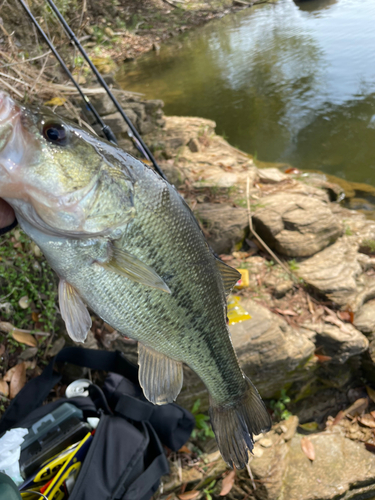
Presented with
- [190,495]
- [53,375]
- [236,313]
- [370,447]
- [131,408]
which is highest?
[53,375]

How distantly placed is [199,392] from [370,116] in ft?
27.1

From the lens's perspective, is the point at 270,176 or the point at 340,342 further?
the point at 270,176

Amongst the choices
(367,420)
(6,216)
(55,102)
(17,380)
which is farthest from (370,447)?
(55,102)

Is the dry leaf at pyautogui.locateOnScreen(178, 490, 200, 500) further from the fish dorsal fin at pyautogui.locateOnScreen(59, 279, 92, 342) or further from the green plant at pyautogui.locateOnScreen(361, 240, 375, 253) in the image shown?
the green plant at pyautogui.locateOnScreen(361, 240, 375, 253)

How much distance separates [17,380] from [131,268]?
6.39ft

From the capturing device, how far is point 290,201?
16.0ft

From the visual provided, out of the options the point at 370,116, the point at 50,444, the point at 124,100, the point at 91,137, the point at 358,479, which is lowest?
the point at 370,116

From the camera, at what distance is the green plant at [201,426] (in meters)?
3.01

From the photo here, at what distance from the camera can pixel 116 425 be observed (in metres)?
2.33

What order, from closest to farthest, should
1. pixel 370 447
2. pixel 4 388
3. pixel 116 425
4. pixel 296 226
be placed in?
pixel 116 425
pixel 4 388
pixel 370 447
pixel 296 226

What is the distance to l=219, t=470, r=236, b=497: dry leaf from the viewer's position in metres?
2.86

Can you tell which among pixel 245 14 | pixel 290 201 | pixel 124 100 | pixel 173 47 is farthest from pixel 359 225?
pixel 245 14

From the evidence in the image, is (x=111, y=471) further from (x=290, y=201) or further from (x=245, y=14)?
(x=245, y=14)

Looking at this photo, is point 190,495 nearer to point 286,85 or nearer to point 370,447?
point 370,447
